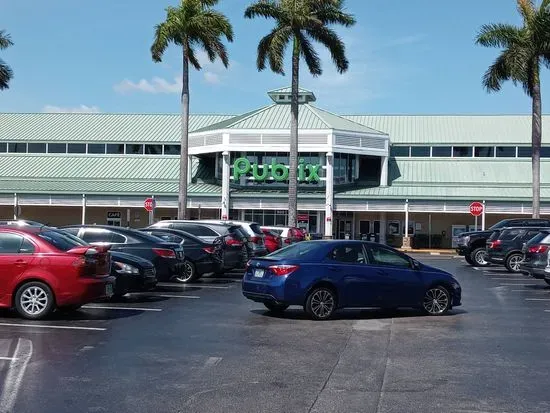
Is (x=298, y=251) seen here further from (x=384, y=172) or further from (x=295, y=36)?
(x=384, y=172)

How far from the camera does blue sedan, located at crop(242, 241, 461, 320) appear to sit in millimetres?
12688

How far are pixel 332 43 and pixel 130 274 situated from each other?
25.8 m

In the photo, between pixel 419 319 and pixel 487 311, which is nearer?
pixel 419 319

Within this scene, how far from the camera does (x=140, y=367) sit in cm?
863

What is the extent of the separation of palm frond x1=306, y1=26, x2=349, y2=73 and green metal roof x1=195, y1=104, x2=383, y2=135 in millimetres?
9452

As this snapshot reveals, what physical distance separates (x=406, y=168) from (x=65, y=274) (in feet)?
137

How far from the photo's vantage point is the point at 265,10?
36.6 meters

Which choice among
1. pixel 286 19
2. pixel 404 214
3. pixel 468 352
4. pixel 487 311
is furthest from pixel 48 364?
pixel 404 214

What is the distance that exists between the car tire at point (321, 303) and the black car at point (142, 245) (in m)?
5.17

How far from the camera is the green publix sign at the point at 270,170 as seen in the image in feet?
158

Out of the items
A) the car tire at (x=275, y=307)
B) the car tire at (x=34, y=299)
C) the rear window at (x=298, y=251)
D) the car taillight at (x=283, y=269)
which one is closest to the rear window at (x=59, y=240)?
the car tire at (x=34, y=299)

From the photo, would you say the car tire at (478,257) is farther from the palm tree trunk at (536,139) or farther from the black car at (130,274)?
the black car at (130,274)

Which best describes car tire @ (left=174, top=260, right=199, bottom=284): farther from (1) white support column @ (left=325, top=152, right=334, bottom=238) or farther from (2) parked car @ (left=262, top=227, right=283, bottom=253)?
(1) white support column @ (left=325, top=152, right=334, bottom=238)

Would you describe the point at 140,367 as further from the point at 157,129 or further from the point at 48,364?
the point at 157,129
